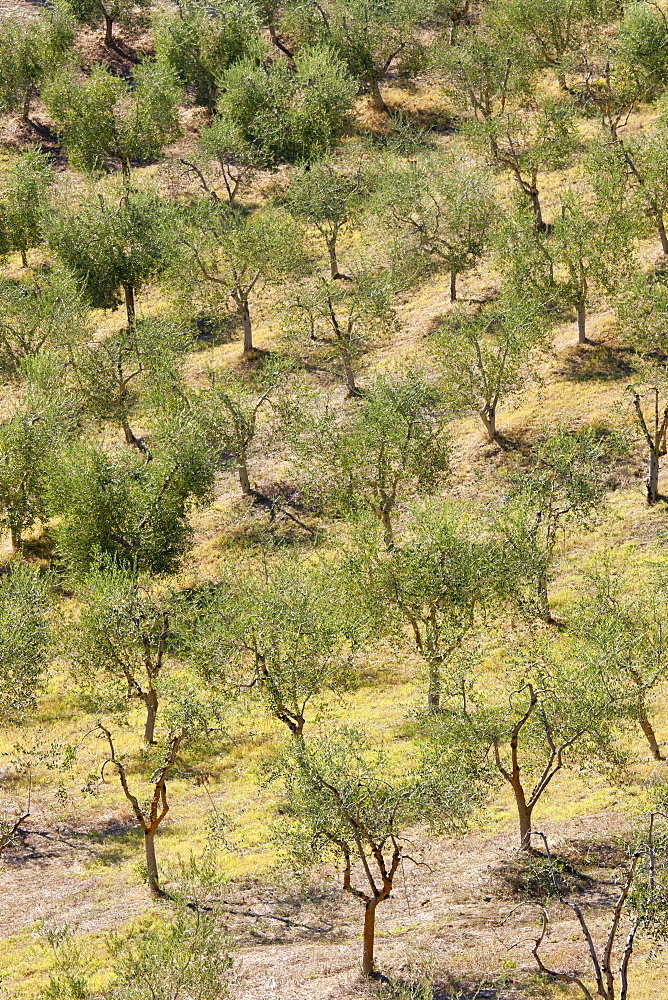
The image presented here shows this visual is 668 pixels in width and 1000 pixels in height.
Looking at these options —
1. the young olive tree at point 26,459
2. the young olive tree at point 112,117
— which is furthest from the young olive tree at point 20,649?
the young olive tree at point 112,117

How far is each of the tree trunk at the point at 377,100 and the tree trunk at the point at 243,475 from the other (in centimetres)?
4740

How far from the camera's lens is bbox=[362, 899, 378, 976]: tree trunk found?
28891 mm

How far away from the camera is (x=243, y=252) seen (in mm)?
76000

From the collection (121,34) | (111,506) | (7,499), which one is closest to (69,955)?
(111,506)

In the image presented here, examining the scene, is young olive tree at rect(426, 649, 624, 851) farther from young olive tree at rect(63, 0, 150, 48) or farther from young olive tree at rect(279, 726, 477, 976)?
young olive tree at rect(63, 0, 150, 48)

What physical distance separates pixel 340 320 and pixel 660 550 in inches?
1310

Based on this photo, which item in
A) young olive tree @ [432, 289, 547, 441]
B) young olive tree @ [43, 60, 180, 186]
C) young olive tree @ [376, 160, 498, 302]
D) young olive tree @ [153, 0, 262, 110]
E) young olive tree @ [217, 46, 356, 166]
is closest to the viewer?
young olive tree @ [432, 289, 547, 441]

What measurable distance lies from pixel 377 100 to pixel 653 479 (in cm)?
5902

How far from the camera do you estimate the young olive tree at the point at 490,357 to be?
60.7 metres

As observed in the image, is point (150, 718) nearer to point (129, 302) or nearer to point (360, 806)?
point (360, 806)

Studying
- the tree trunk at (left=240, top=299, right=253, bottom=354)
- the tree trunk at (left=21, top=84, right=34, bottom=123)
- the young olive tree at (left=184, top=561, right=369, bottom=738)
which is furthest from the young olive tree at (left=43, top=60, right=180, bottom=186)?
the young olive tree at (left=184, top=561, right=369, bottom=738)

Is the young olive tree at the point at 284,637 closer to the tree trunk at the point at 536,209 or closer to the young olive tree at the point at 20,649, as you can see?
the young olive tree at the point at 20,649

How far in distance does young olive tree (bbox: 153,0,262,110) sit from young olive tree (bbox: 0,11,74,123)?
9.98 m

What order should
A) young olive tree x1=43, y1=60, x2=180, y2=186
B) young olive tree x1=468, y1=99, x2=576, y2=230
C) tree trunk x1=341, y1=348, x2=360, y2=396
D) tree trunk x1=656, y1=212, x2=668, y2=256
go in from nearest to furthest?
tree trunk x1=656, y1=212, x2=668, y2=256, tree trunk x1=341, y1=348, x2=360, y2=396, young olive tree x1=468, y1=99, x2=576, y2=230, young olive tree x1=43, y1=60, x2=180, y2=186
